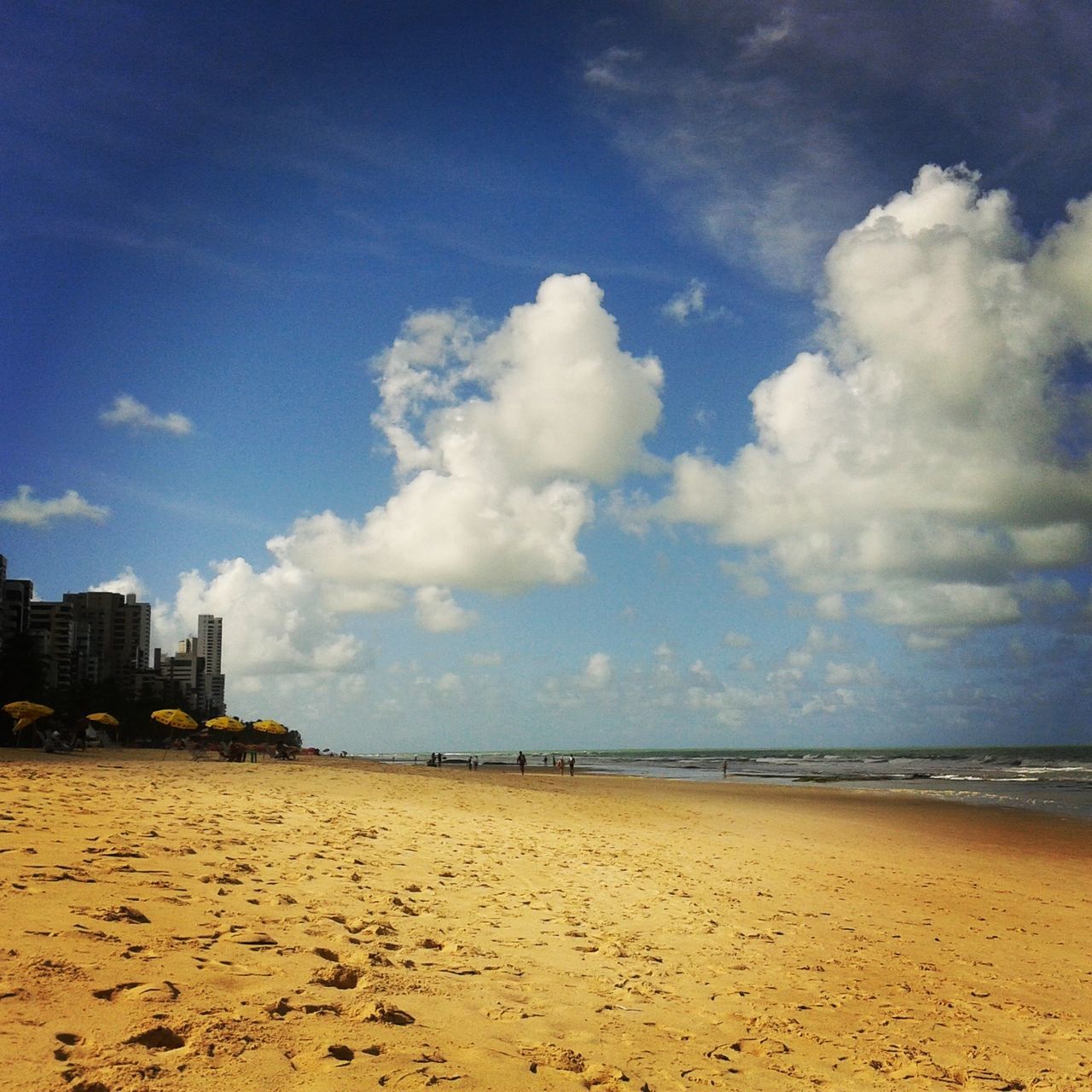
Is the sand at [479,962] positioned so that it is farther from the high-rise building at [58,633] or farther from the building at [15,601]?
the high-rise building at [58,633]

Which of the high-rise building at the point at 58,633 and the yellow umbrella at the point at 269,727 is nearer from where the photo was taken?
the yellow umbrella at the point at 269,727

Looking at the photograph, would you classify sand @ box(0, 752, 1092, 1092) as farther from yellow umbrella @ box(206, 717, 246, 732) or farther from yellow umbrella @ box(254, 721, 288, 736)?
yellow umbrella @ box(254, 721, 288, 736)

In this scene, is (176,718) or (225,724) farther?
(225,724)

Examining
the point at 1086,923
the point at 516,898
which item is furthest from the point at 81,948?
the point at 1086,923

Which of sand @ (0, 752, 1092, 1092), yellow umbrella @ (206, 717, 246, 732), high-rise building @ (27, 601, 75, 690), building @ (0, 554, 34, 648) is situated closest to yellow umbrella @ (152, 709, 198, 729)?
yellow umbrella @ (206, 717, 246, 732)

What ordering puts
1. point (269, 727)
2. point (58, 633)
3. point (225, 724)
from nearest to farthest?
point (225, 724)
point (269, 727)
point (58, 633)

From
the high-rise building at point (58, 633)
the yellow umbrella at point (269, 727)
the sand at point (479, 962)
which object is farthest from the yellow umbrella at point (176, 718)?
the high-rise building at point (58, 633)

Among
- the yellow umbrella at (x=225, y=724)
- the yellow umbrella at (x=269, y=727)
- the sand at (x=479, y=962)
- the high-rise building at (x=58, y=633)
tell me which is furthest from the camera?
the high-rise building at (x=58, y=633)

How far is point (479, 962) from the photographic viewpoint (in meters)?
7.27

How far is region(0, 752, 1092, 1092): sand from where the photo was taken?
4.73 m

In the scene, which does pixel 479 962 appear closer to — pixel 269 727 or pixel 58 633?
pixel 269 727

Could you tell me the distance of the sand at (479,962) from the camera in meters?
4.73

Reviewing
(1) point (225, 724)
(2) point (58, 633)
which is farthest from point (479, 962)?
(2) point (58, 633)

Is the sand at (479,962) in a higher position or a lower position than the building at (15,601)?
lower
